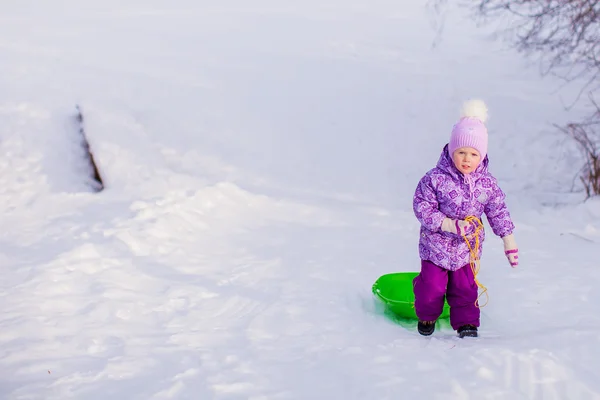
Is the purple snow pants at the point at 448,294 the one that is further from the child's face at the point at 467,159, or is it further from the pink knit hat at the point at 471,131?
the pink knit hat at the point at 471,131

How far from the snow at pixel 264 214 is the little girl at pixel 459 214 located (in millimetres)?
275

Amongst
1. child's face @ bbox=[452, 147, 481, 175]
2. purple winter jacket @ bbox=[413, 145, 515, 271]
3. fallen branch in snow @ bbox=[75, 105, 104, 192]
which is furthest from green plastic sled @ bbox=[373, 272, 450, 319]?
fallen branch in snow @ bbox=[75, 105, 104, 192]

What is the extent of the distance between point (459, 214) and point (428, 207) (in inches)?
7.5

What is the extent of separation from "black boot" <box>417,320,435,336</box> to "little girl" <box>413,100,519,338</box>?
0.26 feet

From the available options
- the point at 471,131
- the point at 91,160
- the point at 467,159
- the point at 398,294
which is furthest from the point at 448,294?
the point at 91,160

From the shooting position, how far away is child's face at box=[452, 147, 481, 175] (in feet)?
11.5

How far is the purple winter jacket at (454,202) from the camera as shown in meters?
3.60

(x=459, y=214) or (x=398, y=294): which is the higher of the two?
(x=459, y=214)

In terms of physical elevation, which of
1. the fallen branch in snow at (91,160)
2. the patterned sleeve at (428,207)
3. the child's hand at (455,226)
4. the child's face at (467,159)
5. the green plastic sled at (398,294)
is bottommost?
the green plastic sled at (398,294)

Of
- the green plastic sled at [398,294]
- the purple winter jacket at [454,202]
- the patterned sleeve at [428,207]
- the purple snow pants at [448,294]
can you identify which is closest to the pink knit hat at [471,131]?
the purple winter jacket at [454,202]

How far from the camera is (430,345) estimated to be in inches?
141

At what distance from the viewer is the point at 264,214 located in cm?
671

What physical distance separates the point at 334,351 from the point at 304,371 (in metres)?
0.33

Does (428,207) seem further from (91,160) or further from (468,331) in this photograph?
(91,160)
